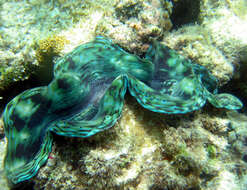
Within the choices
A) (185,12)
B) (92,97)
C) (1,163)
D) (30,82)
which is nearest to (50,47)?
(30,82)

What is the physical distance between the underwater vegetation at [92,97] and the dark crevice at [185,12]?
1.82 metres

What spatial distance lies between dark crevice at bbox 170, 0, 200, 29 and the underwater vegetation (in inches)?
71.7

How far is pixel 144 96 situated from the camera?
2.23m

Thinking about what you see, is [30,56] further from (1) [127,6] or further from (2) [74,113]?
(1) [127,6]

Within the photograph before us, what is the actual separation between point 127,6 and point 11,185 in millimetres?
3098

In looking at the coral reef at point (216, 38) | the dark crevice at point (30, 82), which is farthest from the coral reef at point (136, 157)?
the dark crevice at point (30, 82)

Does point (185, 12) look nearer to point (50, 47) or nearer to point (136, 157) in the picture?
point (50, 47)

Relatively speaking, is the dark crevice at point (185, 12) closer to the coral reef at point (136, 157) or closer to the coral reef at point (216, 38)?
the coral reef at point (216, 38)

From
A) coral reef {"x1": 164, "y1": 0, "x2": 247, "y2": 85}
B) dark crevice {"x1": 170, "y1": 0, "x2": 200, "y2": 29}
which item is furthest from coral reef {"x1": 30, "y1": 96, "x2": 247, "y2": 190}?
dark crevice {"x1": 170, "y1": 0, "x2": 200, "y2": 29}

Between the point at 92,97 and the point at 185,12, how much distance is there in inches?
129

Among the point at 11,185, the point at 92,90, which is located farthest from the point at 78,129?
the point at 11,185

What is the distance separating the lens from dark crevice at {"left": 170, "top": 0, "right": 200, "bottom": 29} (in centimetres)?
392

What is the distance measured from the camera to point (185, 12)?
4.04 m

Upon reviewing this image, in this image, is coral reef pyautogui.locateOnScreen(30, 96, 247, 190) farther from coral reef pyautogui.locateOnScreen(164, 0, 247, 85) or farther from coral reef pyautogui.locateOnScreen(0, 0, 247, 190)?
coral reef pyautogui.locateOnScreen(164, 0, 247, 85)
